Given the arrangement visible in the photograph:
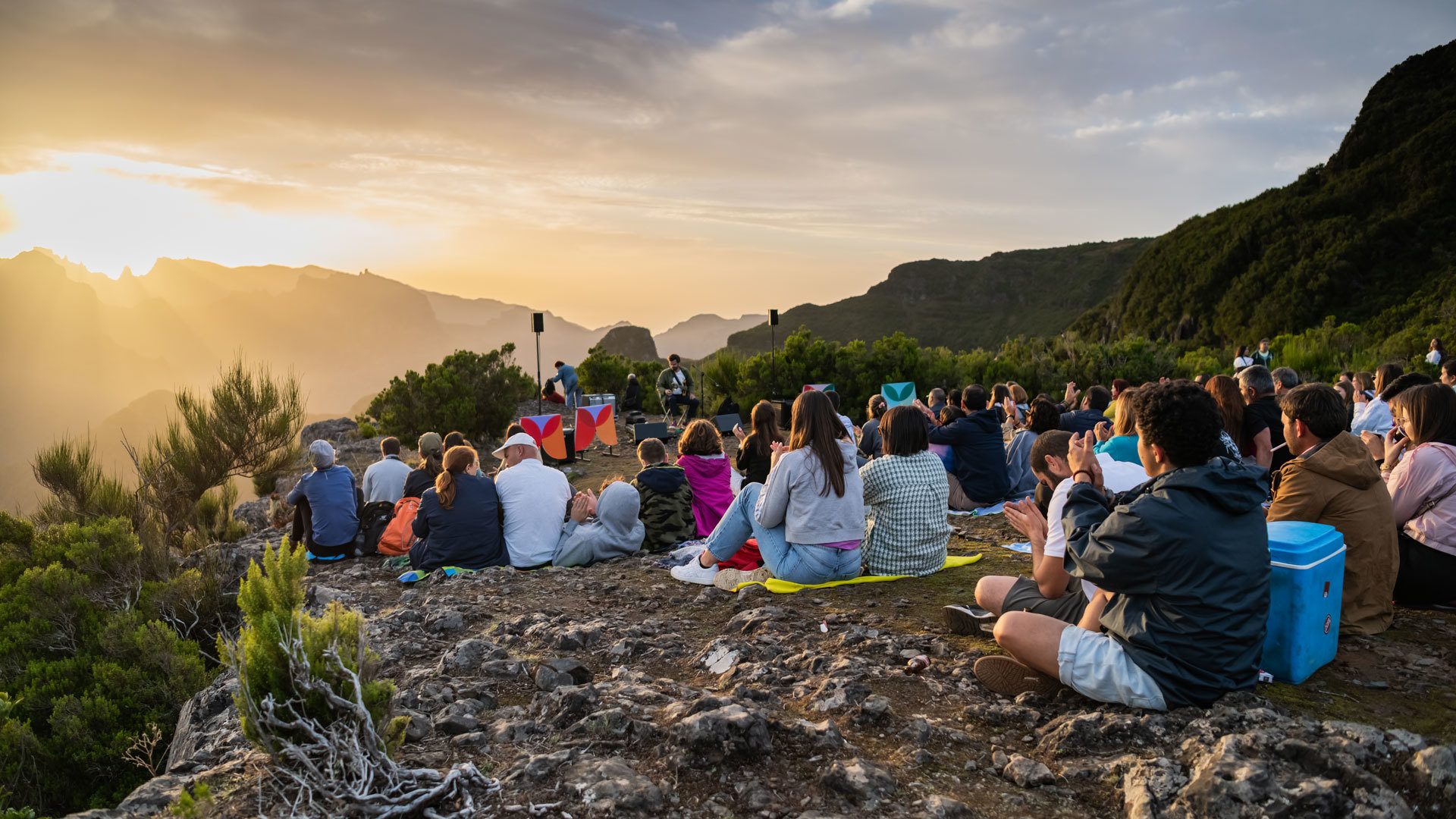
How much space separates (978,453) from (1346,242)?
4049cm

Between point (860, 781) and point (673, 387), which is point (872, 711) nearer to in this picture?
point (860, 781)

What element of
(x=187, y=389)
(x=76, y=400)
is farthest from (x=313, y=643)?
(x=76, y=400)

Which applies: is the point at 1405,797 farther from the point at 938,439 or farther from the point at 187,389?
the point at 187,389

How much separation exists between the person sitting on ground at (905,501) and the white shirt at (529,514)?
7.97 feet

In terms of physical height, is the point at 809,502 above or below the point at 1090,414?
below

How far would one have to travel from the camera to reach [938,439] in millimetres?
6910

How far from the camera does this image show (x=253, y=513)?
12508 millimetres

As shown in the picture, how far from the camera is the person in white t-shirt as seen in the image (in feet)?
9.98

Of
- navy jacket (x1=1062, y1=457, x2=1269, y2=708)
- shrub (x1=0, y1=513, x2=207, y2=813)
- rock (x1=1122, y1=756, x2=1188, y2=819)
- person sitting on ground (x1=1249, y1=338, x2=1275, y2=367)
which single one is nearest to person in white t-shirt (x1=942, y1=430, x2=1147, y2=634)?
navy jacket (x1=1062, y1=457, x2=1269, y2=708)

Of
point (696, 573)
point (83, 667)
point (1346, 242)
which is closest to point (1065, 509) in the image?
point (696, 573)

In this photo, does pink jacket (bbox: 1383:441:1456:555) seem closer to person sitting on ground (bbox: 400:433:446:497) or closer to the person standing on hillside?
person sitting on ground (bbox: 400:433:446:497)

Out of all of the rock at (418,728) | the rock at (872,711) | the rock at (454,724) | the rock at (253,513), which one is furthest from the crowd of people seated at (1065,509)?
the rock at (253,513)

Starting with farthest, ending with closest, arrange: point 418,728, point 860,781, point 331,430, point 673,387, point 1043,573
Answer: point 331,430 < point 673,387 < point 1043,573 < point 418,728 < point 860,781

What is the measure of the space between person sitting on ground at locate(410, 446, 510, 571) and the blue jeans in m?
2.02
